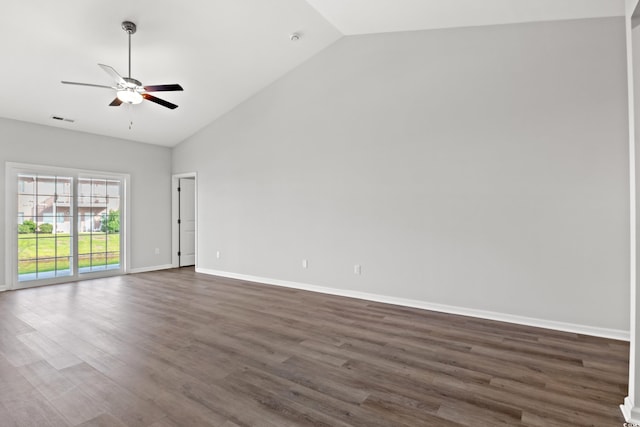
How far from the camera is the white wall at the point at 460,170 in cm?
325

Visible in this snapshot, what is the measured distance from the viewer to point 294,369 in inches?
99.0

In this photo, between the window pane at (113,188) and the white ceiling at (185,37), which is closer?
the white ceiling at (185,37)

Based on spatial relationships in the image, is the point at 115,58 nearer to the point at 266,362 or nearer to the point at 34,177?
the point at 34,177

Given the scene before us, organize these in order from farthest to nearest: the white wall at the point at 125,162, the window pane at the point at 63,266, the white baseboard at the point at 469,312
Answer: the window pane at the point at 63,266 < the white wall at the point at 125,162 < the white baseboard at the point at 469,312

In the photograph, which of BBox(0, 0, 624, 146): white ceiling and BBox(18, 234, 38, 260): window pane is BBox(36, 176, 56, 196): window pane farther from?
BBox(0, 0, 624, 146): white ceiling

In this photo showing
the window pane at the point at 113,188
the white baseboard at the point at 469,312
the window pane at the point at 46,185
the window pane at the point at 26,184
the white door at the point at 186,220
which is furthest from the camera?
the white door at the point at 186,220

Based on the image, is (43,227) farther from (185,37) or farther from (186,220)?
(185,37)

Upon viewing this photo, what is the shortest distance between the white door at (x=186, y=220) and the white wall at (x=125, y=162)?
27 cm

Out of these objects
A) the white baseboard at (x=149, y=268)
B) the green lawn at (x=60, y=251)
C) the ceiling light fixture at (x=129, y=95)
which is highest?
the ceiling light fixture at (x=129, y=95)

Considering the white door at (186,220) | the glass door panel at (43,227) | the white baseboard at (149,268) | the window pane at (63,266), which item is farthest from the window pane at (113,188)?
the white baseboard at (149,268)

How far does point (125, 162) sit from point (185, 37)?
3.60 metres

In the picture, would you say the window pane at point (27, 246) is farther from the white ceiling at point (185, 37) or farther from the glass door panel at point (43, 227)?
the white ceiling at point (185, 37)

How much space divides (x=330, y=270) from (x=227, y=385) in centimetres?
280

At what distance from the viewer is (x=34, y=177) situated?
544 centimetres
